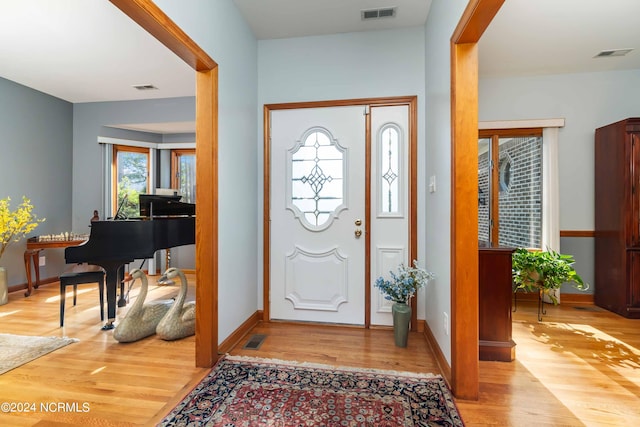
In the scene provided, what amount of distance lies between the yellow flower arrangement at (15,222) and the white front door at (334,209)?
129 inches

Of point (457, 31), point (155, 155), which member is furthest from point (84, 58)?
point (457, 31)

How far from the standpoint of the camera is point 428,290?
2.64m

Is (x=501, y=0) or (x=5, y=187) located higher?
(x=501, y=0)

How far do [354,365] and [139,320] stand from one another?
1873mm

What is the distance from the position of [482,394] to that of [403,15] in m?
2.97

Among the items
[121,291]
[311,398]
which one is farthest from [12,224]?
[311,398]

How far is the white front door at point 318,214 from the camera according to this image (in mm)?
2887

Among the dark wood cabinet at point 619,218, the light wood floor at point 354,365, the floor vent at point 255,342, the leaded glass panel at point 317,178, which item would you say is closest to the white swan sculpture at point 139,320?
the light wood floor at point 354,365

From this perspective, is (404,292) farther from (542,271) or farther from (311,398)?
(542,271)

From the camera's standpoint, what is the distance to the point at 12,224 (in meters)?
3.62

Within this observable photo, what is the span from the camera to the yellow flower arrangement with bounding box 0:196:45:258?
352cm

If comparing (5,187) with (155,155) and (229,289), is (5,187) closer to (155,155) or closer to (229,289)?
(155,155)

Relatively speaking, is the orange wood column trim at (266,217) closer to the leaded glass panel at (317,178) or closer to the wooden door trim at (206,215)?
the leaded glass panel at (317,178)

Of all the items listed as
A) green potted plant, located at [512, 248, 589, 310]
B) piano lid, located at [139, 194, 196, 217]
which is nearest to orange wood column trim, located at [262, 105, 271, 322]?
piano lid, located at [139, 194, 196, 217]
